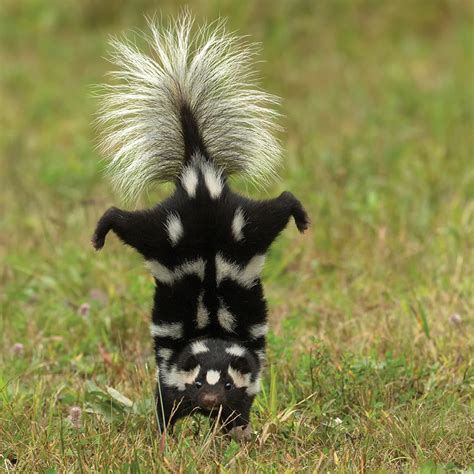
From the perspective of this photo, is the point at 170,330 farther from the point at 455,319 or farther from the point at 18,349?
the point at 455,319

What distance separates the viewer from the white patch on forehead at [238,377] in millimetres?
4305

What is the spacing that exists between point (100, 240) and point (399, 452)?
4.73ft

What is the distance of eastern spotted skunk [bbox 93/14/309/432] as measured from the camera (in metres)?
4.29

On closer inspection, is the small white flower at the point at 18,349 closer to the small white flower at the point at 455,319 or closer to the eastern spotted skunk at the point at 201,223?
the eastern spotted skunk at the point at 201,223

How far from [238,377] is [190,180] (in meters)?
0.81

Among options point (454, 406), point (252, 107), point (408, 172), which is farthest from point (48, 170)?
point (454, 406)

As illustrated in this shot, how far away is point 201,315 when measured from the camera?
4383 mm

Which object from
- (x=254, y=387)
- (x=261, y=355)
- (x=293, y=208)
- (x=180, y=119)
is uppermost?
(x=180, y=119)

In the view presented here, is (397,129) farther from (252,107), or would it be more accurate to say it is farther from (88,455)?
(88,455)

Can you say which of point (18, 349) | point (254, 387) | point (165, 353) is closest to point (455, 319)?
point (254, 387)

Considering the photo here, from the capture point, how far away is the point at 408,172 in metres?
8.40

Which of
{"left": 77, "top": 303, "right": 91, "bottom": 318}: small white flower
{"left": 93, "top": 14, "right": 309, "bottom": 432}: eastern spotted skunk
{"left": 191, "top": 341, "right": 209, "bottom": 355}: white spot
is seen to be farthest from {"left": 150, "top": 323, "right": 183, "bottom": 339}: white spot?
{"left": 77, "top": 303, "right": 91, "bottom": 318}: small white flower

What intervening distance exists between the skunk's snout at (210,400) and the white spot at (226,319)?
0.32 meters

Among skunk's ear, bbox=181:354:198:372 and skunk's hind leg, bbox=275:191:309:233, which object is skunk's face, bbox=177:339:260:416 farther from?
skunk's hind leg, bbox=275:191:309:233
